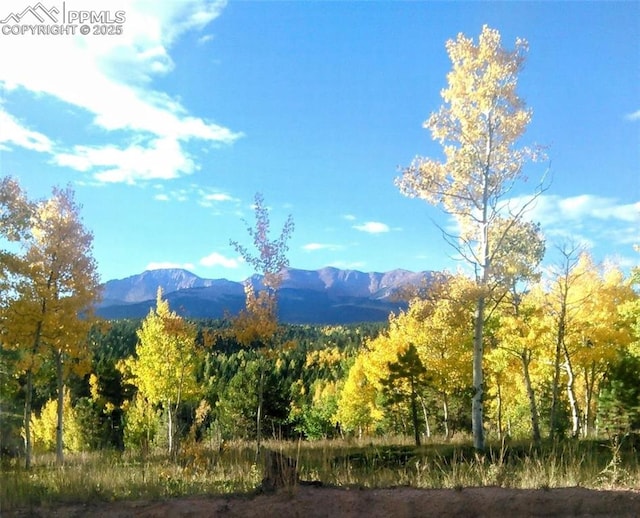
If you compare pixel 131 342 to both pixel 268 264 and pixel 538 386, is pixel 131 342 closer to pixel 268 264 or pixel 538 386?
pixel 538 386

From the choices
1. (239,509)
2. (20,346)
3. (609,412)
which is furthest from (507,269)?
(609,412)

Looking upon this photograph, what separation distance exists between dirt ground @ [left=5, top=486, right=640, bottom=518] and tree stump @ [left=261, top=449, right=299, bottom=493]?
247mm

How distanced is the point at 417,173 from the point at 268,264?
487cm

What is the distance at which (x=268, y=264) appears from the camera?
42.3ft

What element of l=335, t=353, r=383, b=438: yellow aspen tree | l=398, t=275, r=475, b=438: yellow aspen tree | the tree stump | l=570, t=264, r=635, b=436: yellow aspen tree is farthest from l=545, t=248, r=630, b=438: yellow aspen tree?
the tree stump

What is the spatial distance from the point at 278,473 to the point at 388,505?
1.52m

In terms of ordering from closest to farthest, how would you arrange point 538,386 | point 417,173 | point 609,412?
1. point 417,173
2. point 609,412
3. point 538,386

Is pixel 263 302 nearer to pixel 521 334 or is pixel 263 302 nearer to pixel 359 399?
pixel 521 334

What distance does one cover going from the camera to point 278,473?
6707 millimetres

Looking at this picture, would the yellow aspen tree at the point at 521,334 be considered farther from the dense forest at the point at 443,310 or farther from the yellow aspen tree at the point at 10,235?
the yellow aspen tree at the point at 10,235

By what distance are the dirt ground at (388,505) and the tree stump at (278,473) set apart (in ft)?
0.81

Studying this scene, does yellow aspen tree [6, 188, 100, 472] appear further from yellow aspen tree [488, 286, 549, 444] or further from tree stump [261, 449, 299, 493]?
yellow aspen tree [488, 286, 549, 444]

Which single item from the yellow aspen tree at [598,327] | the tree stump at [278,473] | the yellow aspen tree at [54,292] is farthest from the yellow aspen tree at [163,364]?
the tree stump at [278,473]

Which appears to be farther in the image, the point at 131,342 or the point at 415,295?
the point at 131,342
